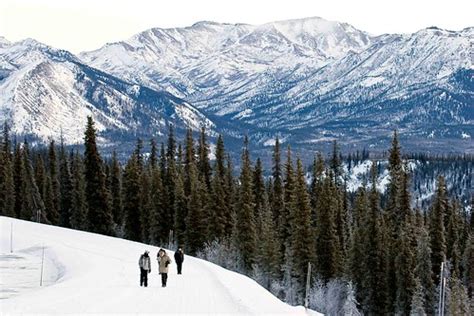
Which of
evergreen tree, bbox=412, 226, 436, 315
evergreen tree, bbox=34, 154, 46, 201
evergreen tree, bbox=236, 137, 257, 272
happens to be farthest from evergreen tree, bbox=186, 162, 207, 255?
evergreen tree, bbox=34, 154, 46, 201

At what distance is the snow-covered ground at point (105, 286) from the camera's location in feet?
A: 95.5

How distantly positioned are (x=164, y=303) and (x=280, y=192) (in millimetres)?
55568

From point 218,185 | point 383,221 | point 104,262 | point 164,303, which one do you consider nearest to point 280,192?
point 218,185

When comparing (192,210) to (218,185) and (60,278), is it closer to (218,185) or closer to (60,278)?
(218,185)

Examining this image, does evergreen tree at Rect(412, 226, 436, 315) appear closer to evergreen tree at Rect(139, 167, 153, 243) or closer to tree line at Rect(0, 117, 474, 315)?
tree line at Rect(0, 117, 474, 315)

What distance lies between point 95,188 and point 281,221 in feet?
67.5

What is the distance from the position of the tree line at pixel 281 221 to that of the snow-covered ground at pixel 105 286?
57.2 feet

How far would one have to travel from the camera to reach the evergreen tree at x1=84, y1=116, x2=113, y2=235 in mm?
80000

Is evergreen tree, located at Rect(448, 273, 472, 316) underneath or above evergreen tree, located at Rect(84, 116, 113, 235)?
underneath

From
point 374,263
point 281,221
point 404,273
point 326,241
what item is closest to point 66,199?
point 281,221

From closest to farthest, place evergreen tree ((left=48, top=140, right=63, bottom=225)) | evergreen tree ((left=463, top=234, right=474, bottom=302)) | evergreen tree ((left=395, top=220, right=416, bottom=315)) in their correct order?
1. evergreen tree ((left=395, top=220, right=416, bottom=315))
2. evergreen tree ((left=463, top=234, right=474, bottom=302))
3. evergreen tree ((left=48, top=140, right=63, bottom=225))

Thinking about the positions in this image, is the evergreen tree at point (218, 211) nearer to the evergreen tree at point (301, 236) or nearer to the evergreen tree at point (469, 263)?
the evergreen tree at point (301, 236)

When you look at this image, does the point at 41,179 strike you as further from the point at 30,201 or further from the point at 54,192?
the point at 30,201

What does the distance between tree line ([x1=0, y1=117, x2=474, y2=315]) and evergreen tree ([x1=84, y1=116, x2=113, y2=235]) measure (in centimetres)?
11
